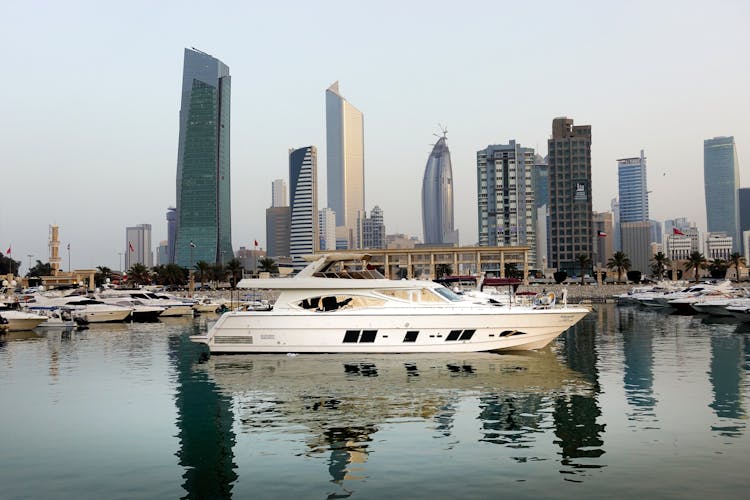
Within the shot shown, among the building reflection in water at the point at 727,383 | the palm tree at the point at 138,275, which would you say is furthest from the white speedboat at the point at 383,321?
the palm tree at the point at 138,275

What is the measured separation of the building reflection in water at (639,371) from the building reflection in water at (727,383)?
5.56 feet

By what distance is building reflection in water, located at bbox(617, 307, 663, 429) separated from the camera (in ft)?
61.6

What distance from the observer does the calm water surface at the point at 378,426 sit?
12.7 metres

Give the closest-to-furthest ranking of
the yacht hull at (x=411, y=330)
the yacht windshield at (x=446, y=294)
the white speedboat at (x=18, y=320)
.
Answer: the yacht hull at (x=411, y=330) → the yacht windshield at (x=446, y=294) → the white speedboat at (x=18, y=320)

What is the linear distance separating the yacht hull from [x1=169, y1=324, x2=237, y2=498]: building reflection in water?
4.37 m

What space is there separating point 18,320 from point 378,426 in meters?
40.3

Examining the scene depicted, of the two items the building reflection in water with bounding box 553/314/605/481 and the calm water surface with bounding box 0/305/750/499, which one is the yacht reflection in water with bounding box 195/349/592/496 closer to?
the calm water surface with bounding box 0/305/750/499

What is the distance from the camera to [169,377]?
2638 cm

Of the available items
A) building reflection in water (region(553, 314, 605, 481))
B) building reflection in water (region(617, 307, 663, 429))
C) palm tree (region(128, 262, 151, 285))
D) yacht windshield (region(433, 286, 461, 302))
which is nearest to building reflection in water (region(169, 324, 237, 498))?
building reflection in water (region(553, 314, 605, 481))

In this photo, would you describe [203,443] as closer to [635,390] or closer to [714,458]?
[714,458]

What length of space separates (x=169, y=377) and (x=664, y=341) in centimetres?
2711

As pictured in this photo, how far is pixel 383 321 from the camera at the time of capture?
2967 centimetres

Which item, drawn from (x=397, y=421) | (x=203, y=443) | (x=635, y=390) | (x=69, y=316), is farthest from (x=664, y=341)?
(x=69, y=316)

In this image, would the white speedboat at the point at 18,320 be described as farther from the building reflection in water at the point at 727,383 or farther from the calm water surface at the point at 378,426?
the building reflection in water at the point at 727,383
